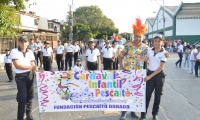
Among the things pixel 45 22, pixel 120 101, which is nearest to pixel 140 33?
pixel 120 101

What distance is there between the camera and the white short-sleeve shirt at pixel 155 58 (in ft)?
15.3

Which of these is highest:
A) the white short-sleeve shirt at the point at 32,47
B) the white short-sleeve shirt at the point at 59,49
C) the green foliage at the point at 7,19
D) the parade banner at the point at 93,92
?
the green foliage at the point at 7,19

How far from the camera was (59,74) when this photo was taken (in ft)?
15.6

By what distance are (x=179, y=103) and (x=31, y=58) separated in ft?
14.2

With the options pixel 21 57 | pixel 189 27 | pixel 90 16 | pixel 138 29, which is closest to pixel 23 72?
pixel 21 57

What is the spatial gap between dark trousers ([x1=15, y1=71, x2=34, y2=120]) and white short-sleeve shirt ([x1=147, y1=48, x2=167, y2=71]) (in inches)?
106

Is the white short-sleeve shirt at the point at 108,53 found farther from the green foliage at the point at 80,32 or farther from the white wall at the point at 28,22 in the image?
the green foliage at the point at 80,32

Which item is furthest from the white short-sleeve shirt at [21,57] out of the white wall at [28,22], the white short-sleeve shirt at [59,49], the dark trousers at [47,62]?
the white wall at [28,22]

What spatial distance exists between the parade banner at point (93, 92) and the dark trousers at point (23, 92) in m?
0.31

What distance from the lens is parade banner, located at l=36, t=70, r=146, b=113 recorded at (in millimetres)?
4766

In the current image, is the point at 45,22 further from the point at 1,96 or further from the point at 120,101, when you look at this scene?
the point at 120,101

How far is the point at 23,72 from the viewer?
466cm

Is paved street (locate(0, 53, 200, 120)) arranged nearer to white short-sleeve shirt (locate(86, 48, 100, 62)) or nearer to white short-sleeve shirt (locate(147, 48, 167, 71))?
white short-sleeve shirt (locate(147, 48, 167, 71))

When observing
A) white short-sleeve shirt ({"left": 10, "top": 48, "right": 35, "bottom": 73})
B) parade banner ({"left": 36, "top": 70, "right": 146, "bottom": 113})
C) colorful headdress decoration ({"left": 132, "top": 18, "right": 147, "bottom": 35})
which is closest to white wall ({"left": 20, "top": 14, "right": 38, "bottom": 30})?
white short-sleeve shirt ({"left": 10, "top": 48, "right": 35, "bottom": 73})
